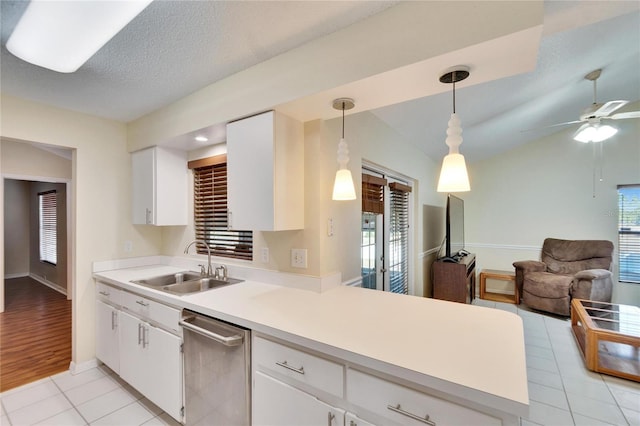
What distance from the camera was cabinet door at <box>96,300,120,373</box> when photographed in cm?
229

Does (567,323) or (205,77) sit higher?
(205,77)

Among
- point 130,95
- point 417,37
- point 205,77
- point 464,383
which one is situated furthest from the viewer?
point 130,95

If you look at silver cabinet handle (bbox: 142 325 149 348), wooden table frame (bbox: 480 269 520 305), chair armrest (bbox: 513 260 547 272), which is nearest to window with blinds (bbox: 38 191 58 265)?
silver cabinet handle (bbox: 142 325 149 348)

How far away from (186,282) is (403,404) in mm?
1889

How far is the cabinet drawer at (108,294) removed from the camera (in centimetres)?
227

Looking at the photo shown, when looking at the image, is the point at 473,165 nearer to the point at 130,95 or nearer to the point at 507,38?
the point at 507,38

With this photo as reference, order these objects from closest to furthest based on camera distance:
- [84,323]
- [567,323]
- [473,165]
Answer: [84,323], [567,323], [473,165]

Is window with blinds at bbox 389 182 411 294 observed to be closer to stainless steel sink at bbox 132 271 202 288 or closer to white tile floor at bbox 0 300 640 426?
white tile floor at bbox 0 300 640 426

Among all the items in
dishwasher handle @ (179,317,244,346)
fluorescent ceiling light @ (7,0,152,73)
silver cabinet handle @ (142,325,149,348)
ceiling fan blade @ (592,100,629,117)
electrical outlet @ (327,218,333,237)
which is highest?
ceiling fan blade @ (592,100,629,117)

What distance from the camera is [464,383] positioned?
0.86m

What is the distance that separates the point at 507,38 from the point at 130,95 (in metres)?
2.47

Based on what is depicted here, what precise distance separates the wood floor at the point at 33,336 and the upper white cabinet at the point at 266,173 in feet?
7.96

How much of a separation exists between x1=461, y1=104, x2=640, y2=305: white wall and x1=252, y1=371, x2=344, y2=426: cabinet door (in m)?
5.72

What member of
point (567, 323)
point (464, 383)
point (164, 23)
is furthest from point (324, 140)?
point (567, 323)
